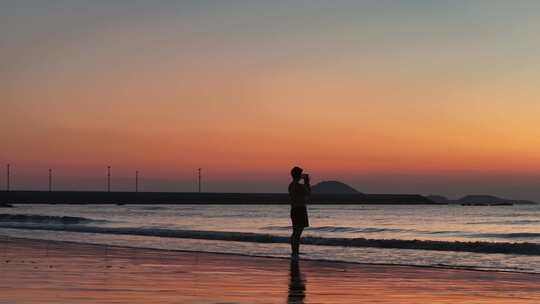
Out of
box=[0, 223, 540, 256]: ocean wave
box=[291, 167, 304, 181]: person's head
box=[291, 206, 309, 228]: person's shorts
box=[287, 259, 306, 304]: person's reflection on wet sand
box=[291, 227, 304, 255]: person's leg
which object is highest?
box=[291, 167, 304, 181]: person's head

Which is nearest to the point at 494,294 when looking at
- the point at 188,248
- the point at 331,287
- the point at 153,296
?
the point at 331,287

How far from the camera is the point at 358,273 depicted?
1474cm

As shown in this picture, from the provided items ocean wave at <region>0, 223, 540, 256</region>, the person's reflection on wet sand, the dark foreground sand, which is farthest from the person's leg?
ocean wave at <region>0, 223, 540, 256</region>

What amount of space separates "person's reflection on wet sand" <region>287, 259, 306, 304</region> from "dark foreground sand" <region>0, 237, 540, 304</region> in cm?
1

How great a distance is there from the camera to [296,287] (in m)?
12.1

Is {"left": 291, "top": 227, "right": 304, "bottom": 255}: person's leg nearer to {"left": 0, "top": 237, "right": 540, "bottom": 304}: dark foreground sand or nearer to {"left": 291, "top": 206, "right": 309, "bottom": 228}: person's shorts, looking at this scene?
{"left": 291, "top": 206, "right": 309, "bottom": 228}: person's shorts

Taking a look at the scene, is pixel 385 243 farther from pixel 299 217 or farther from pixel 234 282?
pixel 234 282

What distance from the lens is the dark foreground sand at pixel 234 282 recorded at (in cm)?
1065

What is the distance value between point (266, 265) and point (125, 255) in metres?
3.74

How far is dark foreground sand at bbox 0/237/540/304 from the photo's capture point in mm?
10648

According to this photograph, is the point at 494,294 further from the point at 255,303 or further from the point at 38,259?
the point at 38,259

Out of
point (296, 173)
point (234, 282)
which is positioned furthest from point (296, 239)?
point (234, 282)

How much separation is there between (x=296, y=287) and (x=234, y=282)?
1.06 meters

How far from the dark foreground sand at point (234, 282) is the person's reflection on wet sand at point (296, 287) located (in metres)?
0.01
